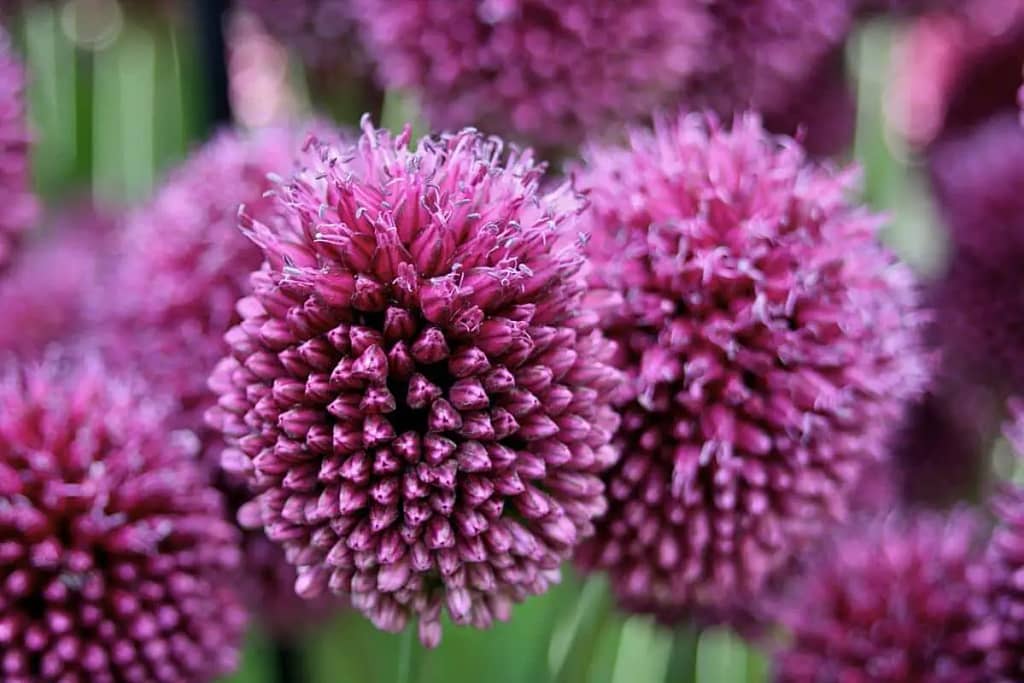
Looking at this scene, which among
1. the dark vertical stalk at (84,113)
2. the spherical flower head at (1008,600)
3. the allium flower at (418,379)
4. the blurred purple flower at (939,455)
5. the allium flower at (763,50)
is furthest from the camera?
the dark vertical stalk at (84,113)

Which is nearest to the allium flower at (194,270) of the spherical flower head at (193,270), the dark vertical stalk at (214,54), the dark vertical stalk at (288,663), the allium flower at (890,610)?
the spherical flower head at (193,270)

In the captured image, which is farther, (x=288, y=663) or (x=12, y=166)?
(x=288, y=663)

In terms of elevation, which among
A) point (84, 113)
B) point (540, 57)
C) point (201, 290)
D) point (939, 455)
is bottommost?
point (939, 455)

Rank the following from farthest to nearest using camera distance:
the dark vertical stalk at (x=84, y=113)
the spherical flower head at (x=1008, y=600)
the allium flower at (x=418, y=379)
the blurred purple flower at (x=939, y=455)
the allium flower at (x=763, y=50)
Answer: the dark vertical stalk at (x=84, y=113)
the blurred purple flower at (x=939, y=455)
the allium flower at (x=763, y=50)
the spherical flower head at (x=1008, y=600)
the allium flower at (x=418, y=379)

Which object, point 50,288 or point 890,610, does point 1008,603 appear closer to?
point 890,610

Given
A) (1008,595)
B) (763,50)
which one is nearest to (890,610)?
(1008,595)

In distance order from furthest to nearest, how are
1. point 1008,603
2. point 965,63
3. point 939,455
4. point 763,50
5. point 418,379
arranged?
point 965,63, point 939,455, point 763,50, point 1008,603, point 418,379

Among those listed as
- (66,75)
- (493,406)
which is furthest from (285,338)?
(66,75)

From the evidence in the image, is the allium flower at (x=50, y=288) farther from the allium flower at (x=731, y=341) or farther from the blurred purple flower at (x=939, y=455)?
the blurred purple flower at (x=939, y=455)
